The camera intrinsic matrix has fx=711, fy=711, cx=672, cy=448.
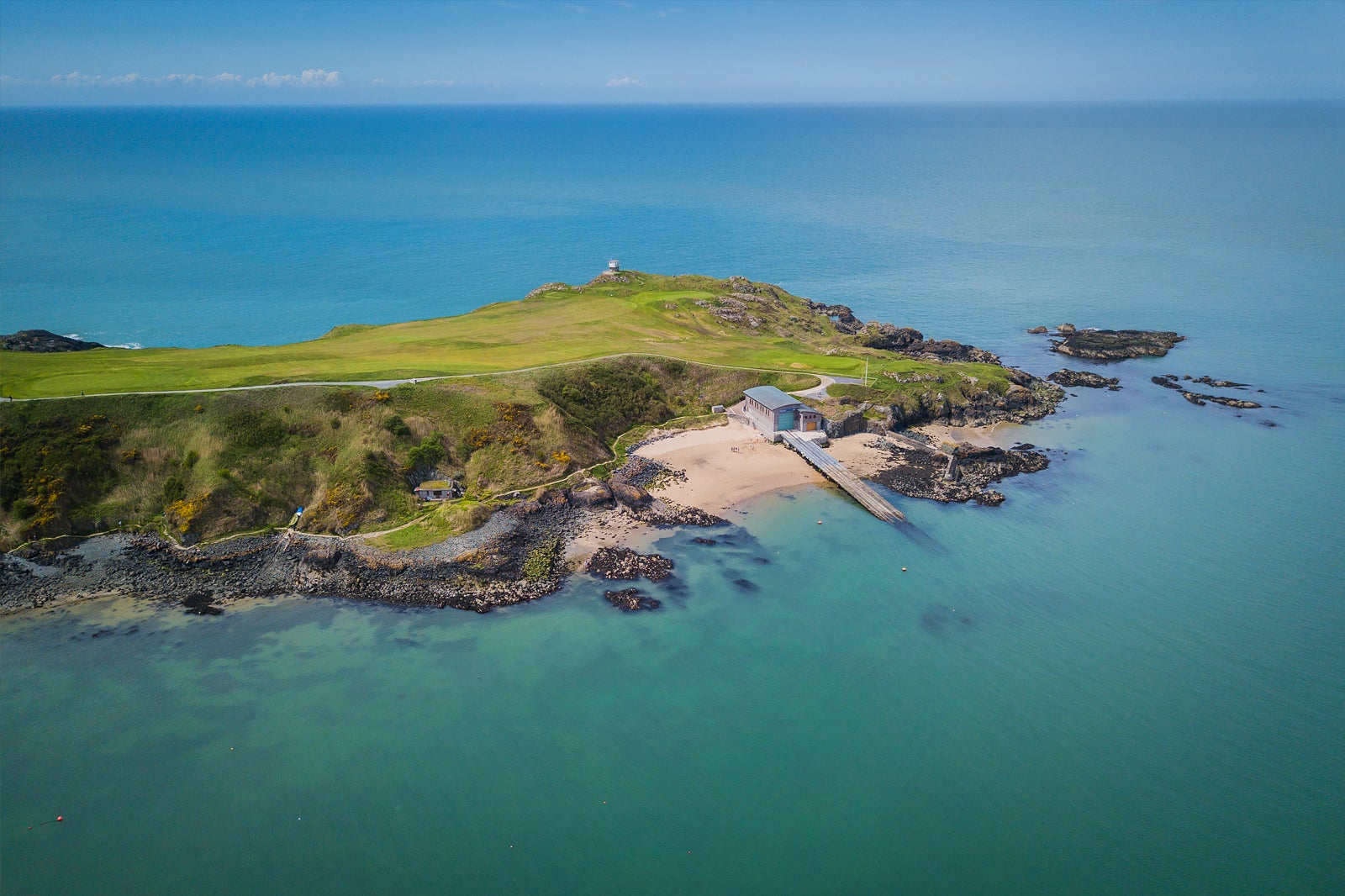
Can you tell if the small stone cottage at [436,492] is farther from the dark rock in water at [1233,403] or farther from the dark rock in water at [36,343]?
the dark rock in water at [1233,403]

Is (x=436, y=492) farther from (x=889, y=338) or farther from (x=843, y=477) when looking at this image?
(x=889, y=338)

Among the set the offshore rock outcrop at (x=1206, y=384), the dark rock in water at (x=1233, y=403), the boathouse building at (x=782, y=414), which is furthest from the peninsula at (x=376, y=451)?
the dark rock in water at (x=1233, y=403)

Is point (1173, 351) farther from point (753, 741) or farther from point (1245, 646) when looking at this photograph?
point (753, 741)

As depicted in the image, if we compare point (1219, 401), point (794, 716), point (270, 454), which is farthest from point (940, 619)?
point (1219, 401)

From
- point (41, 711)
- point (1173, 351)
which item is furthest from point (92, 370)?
point (1173, 351)

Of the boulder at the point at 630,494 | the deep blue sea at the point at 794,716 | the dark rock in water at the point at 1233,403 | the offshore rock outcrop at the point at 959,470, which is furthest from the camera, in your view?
the dark rock in water at the point at 1233,403

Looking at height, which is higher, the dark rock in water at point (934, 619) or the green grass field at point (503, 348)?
the green grass field at point (503, 348)
